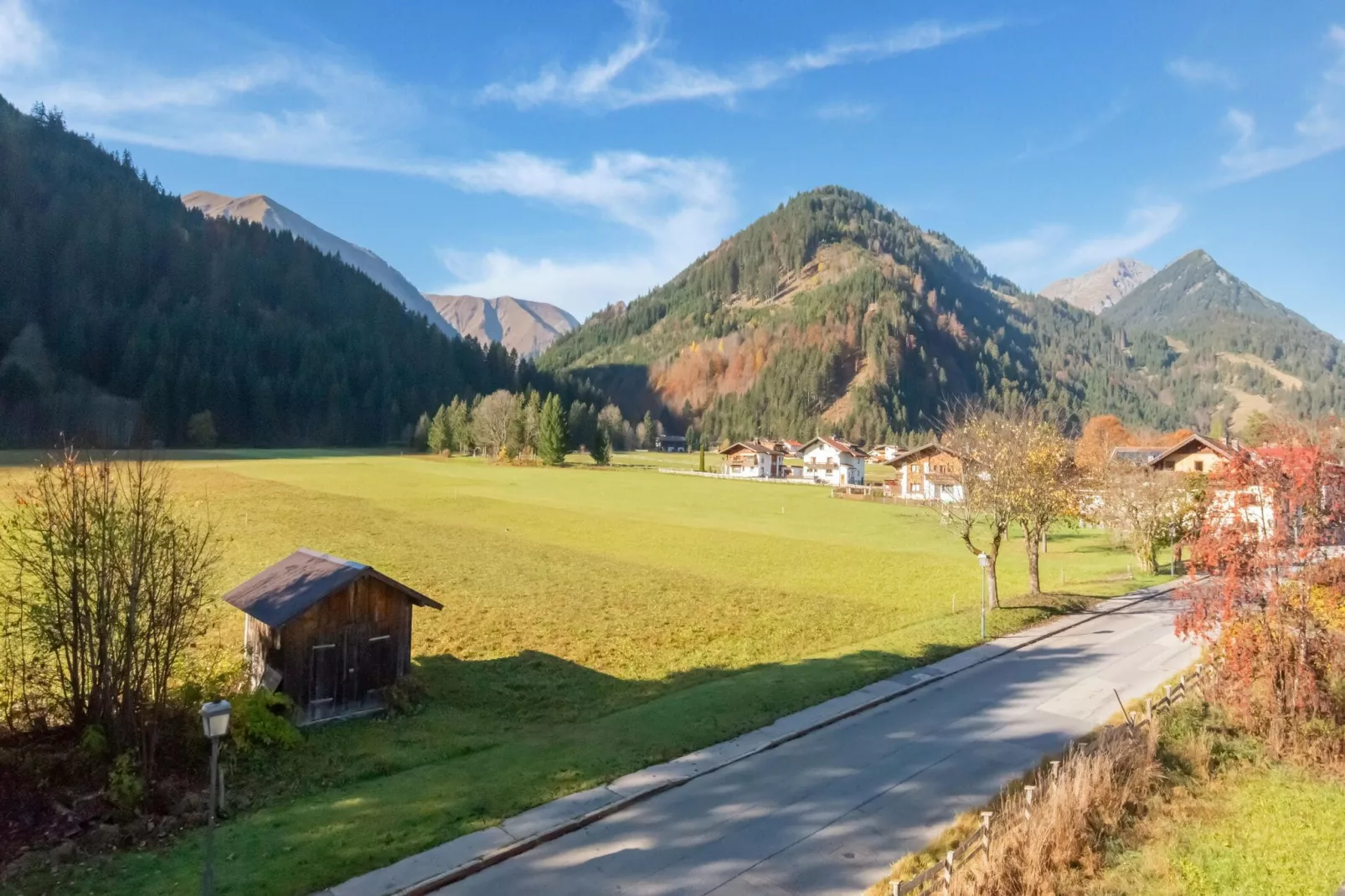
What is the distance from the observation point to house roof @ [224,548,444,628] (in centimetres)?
1802

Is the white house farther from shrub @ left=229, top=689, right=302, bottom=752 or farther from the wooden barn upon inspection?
shrub @ left=229, top=689, right=302, bottom=752

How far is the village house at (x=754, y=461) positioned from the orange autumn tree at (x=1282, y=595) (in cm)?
10309

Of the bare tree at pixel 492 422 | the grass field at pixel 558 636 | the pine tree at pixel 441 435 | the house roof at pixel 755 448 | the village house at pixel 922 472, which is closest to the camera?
the grass field at pixel 558 636

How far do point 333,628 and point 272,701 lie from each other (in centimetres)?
224

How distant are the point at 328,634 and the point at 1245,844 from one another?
20673mm

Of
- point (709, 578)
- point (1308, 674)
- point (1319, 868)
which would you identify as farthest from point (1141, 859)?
point (709, 578)

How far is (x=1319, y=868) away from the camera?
11953 millimetres

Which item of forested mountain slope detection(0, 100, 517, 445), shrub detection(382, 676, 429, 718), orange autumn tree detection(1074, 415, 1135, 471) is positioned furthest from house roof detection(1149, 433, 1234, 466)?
forested mountain slope detection(0, 100, 517, 445)

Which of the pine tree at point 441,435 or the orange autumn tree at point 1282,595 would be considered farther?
the pine tree at point 441,435

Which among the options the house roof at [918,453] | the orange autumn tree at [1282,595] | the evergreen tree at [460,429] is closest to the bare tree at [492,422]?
the evergreen tree at [460,429]

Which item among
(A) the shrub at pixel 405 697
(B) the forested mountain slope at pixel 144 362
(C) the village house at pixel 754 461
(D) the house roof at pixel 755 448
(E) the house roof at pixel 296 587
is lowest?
(A) the shrub at pixel 405 697

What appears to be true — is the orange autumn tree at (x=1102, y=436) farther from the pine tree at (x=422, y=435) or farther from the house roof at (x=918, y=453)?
the pine tree at (x=422, y=435)

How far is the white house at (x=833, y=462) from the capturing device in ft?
367

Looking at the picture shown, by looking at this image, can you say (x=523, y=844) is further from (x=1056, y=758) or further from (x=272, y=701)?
(x=1056, y=758)
